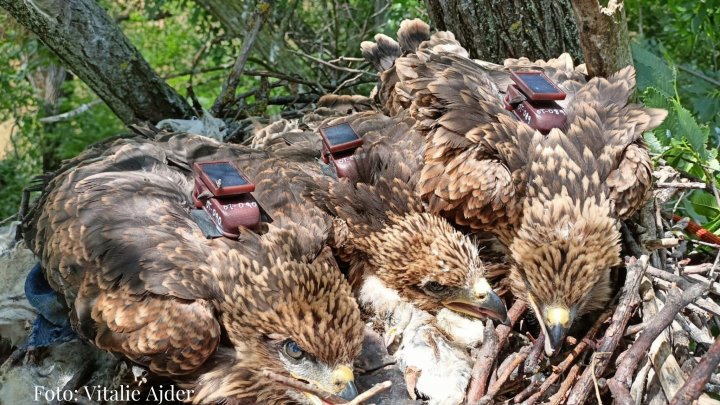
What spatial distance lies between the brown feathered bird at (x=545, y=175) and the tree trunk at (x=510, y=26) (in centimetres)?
44

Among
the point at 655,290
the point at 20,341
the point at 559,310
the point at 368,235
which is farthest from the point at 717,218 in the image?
the point at 20,341

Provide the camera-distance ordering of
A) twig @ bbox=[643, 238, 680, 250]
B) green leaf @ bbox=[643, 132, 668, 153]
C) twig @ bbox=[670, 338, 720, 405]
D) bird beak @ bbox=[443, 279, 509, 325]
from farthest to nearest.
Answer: green leaf @ bbox=[643, 132, 668, 153], twig @ bbox=[643, 238, 680, 250], bird beak @ bbox=[443, 279, 509, 325], twig @ bbox=[670, 338, 720, 405]

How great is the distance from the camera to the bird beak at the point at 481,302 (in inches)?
121

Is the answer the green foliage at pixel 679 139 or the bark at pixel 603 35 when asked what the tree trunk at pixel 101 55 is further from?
the green foliage at pixel 679 139

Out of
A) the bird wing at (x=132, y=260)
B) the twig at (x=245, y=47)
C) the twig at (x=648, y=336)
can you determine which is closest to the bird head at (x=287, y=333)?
the bird wing at (x=132, y=260)

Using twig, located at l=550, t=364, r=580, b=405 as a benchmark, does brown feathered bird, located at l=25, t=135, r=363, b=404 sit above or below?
above

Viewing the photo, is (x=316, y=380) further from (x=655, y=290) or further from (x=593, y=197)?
(x=655, y=290)

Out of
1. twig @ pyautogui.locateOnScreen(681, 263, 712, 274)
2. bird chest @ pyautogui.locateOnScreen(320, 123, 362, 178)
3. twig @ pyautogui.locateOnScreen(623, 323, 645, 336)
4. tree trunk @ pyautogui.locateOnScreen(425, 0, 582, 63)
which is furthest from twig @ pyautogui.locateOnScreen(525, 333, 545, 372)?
tree trunk @ pyautogui.locateOnScreen(425, 0, 582, 63)

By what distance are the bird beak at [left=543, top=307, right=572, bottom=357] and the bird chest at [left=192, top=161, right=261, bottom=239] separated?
125 cm

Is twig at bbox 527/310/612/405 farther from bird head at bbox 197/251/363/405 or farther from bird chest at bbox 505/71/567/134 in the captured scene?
bird chest at bbox 505/71/567/134

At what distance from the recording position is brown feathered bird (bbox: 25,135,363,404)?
268 cm

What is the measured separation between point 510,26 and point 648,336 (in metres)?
1.91

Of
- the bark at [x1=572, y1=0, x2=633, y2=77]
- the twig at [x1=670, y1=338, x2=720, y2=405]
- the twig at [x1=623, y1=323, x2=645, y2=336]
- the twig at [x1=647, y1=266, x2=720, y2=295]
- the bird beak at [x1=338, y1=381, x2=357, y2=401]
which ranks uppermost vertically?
the bark at [x1=572, y1=0, x2=633, y2=77]

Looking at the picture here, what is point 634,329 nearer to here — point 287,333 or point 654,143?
point 654,143
